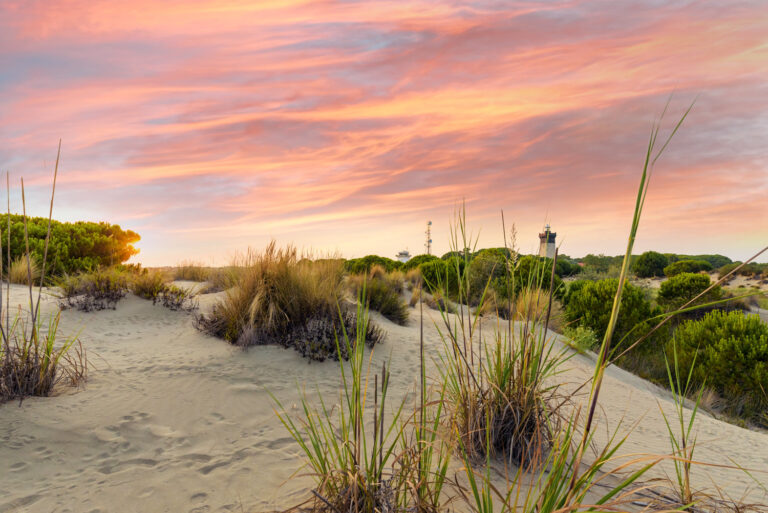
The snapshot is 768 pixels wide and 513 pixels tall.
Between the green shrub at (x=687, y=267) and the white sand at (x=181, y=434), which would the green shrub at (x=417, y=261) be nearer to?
the green shrub at (x=687, y=267)

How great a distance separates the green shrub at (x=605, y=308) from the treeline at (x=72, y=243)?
12.7 meters

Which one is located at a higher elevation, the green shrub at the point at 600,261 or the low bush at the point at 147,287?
the green shrub at the point at 600,261

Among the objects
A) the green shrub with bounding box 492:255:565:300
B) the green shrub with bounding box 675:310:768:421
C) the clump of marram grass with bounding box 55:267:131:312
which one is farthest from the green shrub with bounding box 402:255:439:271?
the clump of marram grass with bounding box 55:267:131:312

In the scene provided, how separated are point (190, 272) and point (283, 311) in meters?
10.7

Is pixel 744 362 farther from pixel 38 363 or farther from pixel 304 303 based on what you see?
pixel 38 363

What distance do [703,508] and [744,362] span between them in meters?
7.36

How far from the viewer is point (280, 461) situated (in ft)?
10.0

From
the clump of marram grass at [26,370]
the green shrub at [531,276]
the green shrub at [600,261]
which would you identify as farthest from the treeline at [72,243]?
the green shrub at [600,261]

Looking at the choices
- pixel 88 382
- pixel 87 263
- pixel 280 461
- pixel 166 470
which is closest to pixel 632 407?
pixel 280 461

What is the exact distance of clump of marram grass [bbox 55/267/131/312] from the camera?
7.35 metres

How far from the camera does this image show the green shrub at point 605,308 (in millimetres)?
10477

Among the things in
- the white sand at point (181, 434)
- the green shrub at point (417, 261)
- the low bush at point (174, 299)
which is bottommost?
the white sand at point (181, 434)

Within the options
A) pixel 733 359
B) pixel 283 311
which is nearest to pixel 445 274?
pixel 283 311

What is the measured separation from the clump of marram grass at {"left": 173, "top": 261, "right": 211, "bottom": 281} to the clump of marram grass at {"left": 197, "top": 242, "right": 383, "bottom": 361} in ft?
29.7
